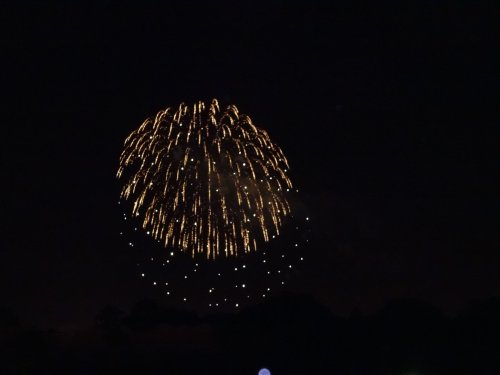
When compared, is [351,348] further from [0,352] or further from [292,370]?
[0,352]

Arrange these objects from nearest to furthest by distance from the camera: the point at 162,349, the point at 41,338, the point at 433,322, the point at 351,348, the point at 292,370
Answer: the point at 41,338 → the point at 292,370 → the point at 162,349 → the point at 351,348 → the point at 433,322

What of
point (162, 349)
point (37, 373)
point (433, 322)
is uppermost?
point (433, 322)

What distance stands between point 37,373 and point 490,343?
2865 centimetres

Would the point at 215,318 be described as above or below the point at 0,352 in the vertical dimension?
above

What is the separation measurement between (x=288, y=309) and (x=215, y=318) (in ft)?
17.4

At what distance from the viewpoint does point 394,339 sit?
52.0 m

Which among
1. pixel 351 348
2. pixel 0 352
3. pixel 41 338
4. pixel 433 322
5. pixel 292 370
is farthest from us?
pixel 433 322

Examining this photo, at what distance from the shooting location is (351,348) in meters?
50.5

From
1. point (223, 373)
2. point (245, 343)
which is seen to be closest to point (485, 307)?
point (245, 343)

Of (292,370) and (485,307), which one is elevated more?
(485,307)

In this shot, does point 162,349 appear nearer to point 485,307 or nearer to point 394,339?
point 394,339

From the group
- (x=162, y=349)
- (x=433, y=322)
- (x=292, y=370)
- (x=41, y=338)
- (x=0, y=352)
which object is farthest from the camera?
(x=433, y=322)

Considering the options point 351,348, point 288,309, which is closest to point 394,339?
point 351,348

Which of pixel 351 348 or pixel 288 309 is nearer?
pixel 351 348
